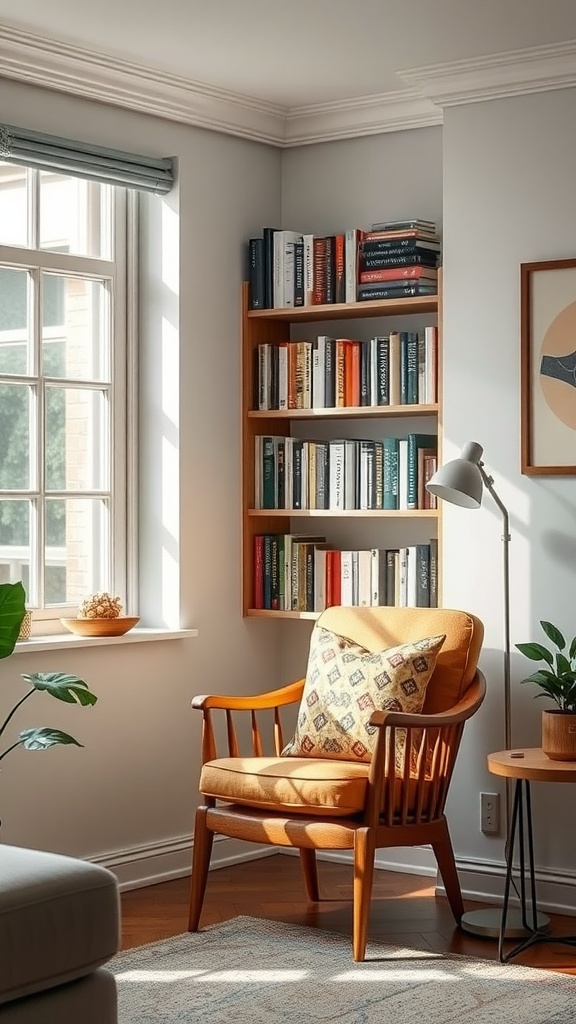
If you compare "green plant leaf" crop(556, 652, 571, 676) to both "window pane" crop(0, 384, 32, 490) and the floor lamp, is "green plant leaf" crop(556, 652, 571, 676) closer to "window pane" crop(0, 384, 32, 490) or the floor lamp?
the floor lamp

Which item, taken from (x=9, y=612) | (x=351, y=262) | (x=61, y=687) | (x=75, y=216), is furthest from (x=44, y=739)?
(x=351, y=262)

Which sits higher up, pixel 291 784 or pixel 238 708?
pixel 238 708

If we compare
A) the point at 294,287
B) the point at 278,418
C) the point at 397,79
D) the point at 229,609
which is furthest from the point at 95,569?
the point at 397,79

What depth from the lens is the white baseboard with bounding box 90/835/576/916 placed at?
14.9 ft

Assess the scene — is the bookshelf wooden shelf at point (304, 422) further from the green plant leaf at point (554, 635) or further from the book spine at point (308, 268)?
the green plant leaf at point (554, 635)

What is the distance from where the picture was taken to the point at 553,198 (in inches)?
178

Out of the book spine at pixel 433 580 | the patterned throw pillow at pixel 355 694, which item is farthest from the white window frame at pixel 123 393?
the book spine at pixel 433 580

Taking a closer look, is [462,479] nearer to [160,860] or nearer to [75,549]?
[75,549]

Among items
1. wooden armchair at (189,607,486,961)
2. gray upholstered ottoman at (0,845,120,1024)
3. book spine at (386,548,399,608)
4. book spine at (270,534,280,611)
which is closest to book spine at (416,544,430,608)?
book spine at (386,548,399,608)

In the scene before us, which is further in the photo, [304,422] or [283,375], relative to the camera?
[304,422]

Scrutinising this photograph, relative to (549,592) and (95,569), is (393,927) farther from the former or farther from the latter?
(95,569)

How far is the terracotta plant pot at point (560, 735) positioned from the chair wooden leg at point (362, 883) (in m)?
0.57

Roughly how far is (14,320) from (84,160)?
57 cm

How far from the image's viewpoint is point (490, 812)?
15.3ft
